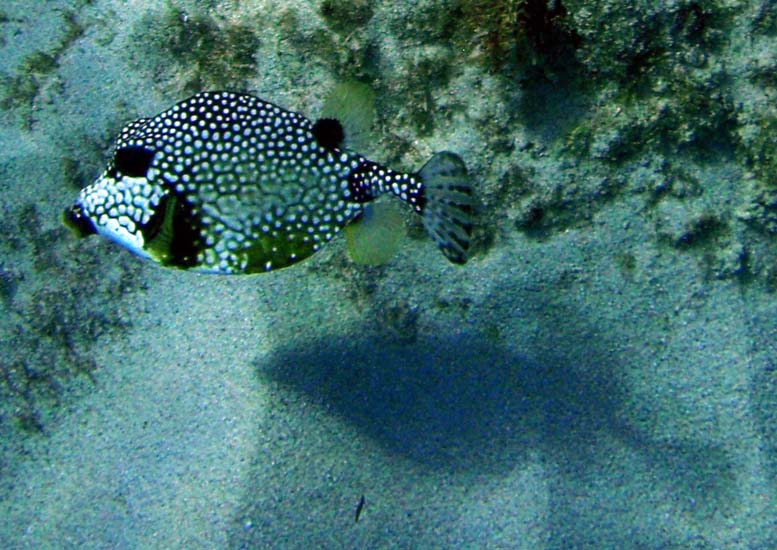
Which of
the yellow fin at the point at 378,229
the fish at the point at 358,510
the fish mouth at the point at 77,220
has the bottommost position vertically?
the fish at the point at 358,510

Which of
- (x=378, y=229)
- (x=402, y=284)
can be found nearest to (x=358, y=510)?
(x=402, y=284)

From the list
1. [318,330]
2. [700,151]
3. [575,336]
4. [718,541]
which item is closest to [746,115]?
[700,151]

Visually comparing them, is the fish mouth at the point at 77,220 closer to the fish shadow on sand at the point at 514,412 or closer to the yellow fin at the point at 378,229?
the yellow fin at the point at 378,229

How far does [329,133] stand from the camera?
3.18m

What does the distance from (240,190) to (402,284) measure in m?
1.41

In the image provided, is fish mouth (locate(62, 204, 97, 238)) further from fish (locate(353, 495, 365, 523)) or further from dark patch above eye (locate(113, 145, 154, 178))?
fish (locate(353, 495, 365, 523))

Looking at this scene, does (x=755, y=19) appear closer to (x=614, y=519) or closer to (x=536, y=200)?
(x=536, y=200)

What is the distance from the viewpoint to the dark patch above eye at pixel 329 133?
3160mm

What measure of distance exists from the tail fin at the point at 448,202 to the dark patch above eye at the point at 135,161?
1293 mm

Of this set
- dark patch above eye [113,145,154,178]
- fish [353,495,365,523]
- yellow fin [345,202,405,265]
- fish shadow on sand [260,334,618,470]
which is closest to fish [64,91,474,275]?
dark patch above eye [113,145,154,178]

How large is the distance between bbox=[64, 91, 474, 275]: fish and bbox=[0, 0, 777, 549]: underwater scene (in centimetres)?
1

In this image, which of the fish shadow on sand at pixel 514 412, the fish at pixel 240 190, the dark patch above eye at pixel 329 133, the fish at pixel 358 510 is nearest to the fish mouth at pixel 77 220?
the fish at pixel 240 190

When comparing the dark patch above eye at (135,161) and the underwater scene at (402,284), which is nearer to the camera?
the dark patch above eye at (135,161)

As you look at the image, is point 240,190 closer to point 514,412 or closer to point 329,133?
point 329,133
